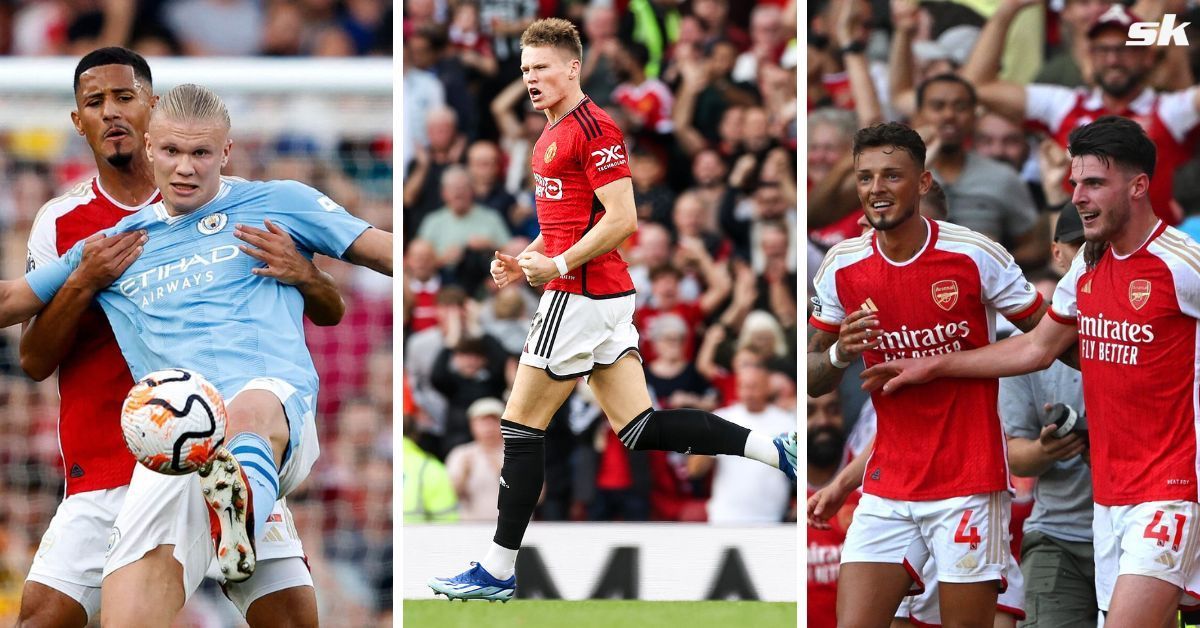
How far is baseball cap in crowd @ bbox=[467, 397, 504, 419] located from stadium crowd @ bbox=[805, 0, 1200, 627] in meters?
2.00

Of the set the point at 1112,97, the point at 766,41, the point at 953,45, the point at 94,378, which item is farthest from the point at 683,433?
the point at 766,41

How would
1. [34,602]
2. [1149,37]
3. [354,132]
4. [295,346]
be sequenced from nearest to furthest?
1. [295,346]
2. [34,602]
3. [354,132]
4. [1149,37]

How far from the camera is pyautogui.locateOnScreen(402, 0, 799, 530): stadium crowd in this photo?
29.7ft

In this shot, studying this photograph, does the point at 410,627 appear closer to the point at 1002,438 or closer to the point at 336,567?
the point at 336,567

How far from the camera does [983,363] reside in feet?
17.7

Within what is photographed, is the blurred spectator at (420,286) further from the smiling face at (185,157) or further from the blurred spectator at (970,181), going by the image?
the smiling face at (185,157)

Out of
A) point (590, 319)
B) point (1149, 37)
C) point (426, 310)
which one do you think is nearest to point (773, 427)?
point (426, 310)

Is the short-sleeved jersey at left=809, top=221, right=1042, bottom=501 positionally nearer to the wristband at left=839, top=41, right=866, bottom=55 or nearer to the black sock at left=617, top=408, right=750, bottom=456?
the black sock at left=617, top=408, right=750, bottom=456

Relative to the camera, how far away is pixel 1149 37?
27.0 ft

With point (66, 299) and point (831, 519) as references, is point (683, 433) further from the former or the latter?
point (66, 299)

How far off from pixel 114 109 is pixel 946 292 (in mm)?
3189

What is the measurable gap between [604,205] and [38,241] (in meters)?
2.35

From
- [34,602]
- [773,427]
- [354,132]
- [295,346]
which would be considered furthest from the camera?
[773,427]

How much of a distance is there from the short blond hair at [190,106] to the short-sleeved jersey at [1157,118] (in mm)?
4861
